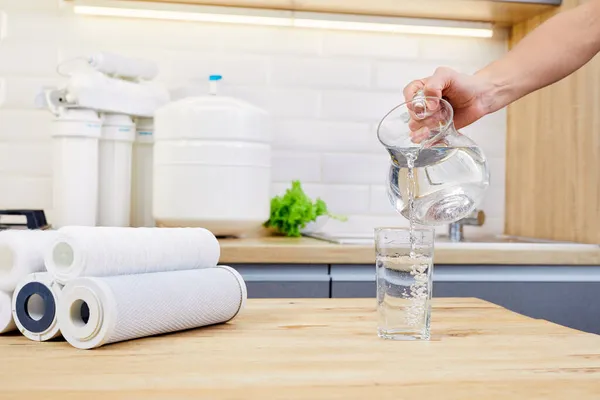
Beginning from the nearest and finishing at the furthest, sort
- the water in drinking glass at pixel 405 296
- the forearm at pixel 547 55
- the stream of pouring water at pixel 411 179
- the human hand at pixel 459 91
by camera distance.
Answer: the water in drinking glass at pixel 405 296
the stream of pouring water at pixel 411 179
the human hand at pixel 459 91
the forearm at pixel 547 55

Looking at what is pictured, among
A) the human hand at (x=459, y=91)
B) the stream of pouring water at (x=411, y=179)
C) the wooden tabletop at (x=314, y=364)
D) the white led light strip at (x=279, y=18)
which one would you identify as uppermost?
the white led light strip at (x=279, y=18)

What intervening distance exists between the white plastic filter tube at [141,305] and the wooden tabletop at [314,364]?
0.6 inches

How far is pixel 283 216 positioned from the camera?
2.38 metres

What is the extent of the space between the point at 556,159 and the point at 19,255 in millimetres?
1810

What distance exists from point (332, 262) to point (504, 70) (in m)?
0.64

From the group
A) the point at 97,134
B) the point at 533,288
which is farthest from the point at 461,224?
the point at 97,134

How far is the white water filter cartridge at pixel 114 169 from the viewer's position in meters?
2.25

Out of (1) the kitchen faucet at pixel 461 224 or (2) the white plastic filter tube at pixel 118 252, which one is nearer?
(2) the white plastic filter tube at pixel 118 252

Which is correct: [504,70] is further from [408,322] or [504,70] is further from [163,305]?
[163,305]

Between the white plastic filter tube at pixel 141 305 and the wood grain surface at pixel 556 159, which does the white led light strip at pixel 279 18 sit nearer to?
the wood grain surface at pixel 556 159

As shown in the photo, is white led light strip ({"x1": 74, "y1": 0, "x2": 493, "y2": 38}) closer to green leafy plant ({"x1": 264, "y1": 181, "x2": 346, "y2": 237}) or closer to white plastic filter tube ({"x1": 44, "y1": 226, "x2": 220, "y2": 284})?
green leafy plant ({"x1": 264, "y1": 181, "x2": 346, "y2": 237})

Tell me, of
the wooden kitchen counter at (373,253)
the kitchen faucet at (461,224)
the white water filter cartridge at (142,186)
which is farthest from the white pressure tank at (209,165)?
the kitchen faucet at (461,224)

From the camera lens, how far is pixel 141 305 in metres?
0.95

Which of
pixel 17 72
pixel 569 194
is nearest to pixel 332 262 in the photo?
pixel 569 194
